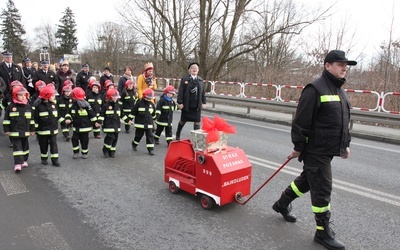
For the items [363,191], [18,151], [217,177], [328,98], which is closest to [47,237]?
[217,177]

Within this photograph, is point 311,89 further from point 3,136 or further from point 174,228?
point 3,136

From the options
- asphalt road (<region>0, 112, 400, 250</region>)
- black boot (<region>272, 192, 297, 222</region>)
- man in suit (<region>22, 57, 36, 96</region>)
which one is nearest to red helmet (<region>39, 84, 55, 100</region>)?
asphalt road (<region>0, 112, 400, 250</region>)

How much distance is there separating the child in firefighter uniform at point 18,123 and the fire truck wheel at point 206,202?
138 inches

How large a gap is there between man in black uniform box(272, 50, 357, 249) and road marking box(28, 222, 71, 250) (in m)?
2.62

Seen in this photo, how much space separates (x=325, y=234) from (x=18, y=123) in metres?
5.32

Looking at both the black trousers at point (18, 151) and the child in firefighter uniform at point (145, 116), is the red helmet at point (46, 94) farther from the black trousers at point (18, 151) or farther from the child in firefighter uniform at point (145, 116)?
the child in firefighter uniform at point (145, 116)

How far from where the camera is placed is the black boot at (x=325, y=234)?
3.25m

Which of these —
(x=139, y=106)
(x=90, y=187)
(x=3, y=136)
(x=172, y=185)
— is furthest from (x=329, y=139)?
(x=3, y=136)

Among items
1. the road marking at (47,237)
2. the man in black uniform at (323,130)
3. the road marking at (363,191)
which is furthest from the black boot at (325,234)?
the road marking at (47,237)

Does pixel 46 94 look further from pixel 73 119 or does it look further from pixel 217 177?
pixel 217 177

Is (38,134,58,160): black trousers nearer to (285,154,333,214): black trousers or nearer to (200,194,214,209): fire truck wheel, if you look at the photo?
(200,194,214,209): fire truck wheel

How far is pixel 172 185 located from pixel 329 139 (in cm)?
241

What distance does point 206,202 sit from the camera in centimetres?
415

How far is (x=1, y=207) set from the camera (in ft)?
13.5
